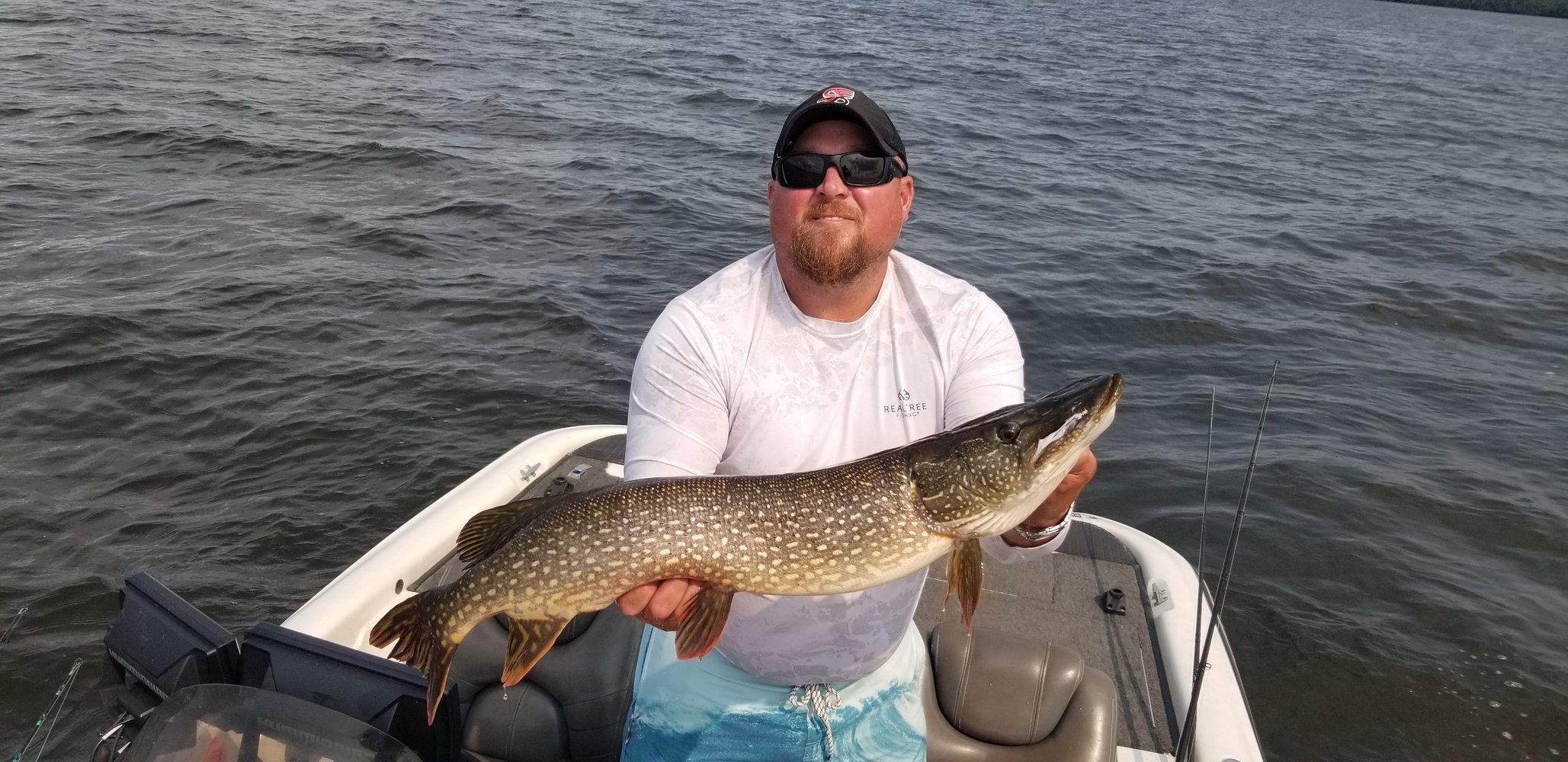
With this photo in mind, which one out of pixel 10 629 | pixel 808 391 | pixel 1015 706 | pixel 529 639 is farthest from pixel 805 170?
pixel 10 629

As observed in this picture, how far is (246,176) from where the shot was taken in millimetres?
13734

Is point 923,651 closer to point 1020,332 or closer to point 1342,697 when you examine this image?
point 1342,697

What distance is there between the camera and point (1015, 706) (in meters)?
3.76

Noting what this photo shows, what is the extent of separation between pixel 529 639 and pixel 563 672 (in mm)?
1205

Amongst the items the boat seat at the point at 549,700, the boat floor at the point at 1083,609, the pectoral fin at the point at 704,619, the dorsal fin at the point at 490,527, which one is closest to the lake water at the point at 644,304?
the boat floor at the point at 1083,609

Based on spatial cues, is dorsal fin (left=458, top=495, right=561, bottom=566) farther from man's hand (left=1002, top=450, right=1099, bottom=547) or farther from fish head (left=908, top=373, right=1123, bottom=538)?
man's hand (left=1002, top=450, right=1099, bottom=547)

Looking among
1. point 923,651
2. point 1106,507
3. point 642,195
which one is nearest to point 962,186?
point 642,195

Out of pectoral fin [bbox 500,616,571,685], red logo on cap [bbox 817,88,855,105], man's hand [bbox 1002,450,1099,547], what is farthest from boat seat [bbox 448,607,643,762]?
red logo on cap [bbox 817,88,855,105]

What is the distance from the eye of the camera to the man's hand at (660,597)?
276 cm

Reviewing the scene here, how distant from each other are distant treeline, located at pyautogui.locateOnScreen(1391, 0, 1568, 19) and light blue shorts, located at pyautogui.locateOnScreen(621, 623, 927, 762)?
261 feet

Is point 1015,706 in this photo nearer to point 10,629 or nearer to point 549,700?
point 549,700

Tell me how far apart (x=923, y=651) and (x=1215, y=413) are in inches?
298

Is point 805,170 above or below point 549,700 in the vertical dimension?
above

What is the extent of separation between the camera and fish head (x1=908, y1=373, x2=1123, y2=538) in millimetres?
2656
